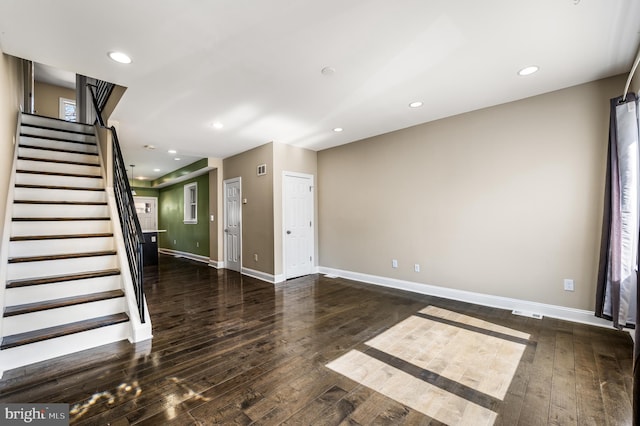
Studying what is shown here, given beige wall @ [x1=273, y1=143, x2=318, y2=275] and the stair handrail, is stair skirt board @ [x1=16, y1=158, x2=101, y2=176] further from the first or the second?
beige wall @ [x1=273, y1=143, x2=318, y2=275]

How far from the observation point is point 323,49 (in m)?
2.32

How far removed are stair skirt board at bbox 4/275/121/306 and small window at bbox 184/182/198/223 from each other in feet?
17.2

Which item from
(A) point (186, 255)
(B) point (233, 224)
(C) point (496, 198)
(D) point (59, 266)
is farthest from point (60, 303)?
(A) point (186, 255)

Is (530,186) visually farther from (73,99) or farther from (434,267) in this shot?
(73,99)

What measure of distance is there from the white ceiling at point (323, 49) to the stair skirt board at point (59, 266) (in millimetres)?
1903

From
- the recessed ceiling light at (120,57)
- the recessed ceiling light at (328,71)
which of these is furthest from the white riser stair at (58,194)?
the recessed ceiling light at (328,71)

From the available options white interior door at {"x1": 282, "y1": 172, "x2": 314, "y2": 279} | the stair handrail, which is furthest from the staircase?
white interior door at {"x1": 282, "y1": 172, "x2": 314, "y2": 279}

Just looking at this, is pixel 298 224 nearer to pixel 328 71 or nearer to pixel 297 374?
pixel 328 71

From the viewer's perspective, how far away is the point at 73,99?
20.9 feet

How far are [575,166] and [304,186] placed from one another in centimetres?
414

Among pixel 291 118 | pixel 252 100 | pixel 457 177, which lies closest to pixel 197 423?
pixel 252 100

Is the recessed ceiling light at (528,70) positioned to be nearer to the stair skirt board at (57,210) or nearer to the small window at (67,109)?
the stair skirt board at (57,210)

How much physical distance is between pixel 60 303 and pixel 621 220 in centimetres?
534

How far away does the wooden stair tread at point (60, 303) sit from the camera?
2.36 m
